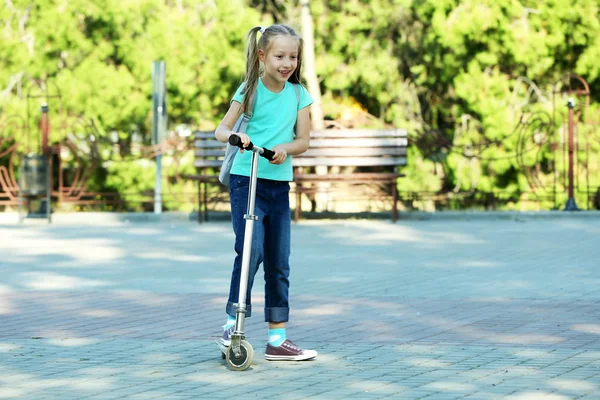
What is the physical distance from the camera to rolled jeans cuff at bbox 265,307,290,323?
5.98m

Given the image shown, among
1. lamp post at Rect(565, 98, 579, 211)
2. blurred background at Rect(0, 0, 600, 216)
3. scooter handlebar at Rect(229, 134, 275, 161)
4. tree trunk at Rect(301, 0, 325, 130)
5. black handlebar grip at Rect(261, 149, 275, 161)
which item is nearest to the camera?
scooter handlebar at Rect(229, 134, 275, 161)

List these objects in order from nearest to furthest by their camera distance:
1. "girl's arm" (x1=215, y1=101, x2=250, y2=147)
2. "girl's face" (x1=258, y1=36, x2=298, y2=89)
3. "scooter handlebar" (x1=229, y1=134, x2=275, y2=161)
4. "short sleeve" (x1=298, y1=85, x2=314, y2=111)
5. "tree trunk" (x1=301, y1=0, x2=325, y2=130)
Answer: "scooter handlebar" (x1=229, y1=134, x2=275, y2=161) → "girl's arm" (x1=215, y1=101, x2=250, y2=147) → "girl's face" (x1=258, y1=36, x2=298, y2=89) → "short sleeve" (x1=298, y1=85, x2=314, y2=111) → "tree trunk" (x1=301, y1=0, x2=325, y2=130)

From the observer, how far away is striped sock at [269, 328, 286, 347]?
233 inches

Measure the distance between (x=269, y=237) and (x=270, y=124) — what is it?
0.56 metres

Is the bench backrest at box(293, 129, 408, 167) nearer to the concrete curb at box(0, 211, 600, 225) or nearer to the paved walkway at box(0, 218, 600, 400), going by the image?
the concrete curb at box(0, 211, 600, 225)

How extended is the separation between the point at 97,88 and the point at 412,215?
734 cm

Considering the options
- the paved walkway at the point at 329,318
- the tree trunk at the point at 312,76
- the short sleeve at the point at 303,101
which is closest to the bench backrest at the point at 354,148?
the tree trunk at the point at 312,76

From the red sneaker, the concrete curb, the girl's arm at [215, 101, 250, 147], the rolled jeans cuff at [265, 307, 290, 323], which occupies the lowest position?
the red sneaker

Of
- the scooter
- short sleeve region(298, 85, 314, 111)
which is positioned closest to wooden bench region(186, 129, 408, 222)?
short sleeve region(298, 85, 314, 111)

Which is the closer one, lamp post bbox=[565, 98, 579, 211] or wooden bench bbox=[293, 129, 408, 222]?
lamp post bbox=[565, 98, 579, 211]

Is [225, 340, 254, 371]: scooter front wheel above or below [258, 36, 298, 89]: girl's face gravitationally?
below

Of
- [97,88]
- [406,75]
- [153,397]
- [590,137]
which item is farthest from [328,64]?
[153,397]

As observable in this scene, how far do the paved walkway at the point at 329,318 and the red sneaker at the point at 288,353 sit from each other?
0.17 feet

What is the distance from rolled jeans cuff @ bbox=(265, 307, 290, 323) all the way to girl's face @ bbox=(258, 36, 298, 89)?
Result: 112cm
